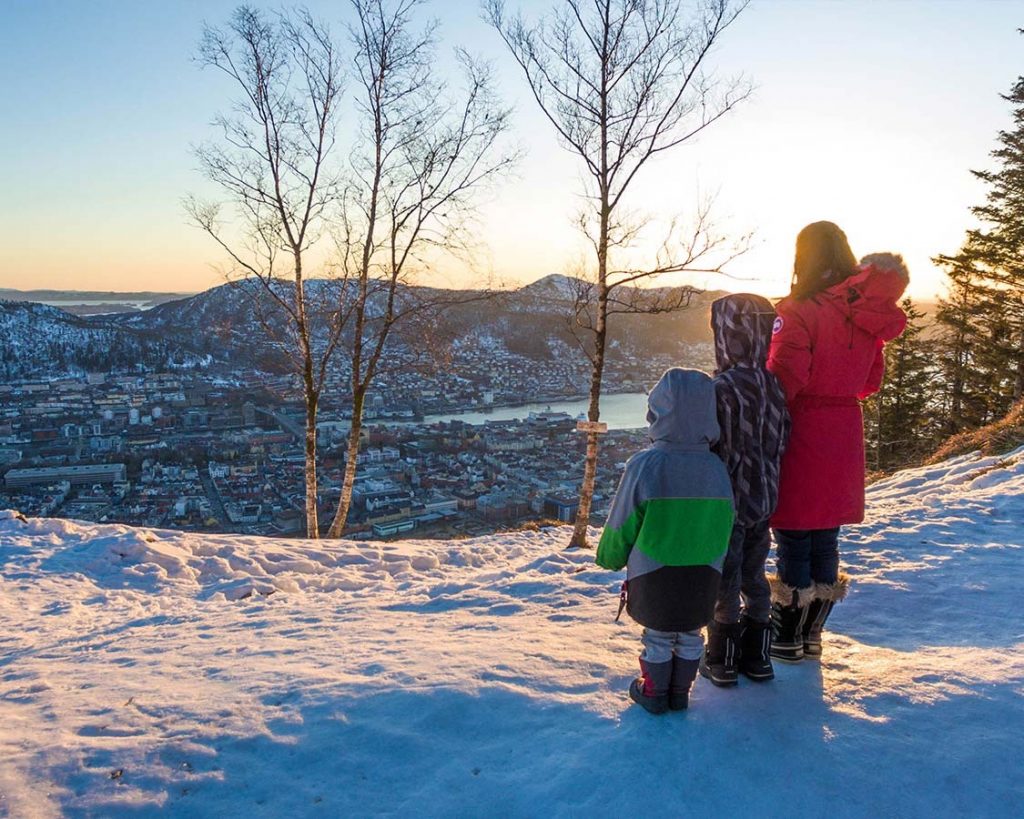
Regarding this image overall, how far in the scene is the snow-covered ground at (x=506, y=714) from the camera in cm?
227

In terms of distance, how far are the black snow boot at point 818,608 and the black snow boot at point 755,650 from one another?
38 centimetres

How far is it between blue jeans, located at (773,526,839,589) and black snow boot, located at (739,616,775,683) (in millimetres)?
308

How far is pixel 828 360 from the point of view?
9.44 ft

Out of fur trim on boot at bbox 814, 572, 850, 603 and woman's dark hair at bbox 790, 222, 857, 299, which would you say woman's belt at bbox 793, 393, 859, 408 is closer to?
woman's dark hair at bbox 790, 222, 857, 299

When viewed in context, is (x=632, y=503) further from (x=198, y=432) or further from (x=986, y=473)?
(x=198, y=432)

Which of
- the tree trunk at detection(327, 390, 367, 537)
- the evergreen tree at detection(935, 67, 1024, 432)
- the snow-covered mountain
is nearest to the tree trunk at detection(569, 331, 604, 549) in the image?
the tree trunk at detection(327, 390, 367, 537)

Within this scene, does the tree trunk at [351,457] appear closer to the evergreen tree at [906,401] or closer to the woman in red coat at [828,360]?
the woman in red coat at [828,360]

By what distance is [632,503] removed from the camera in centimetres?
251

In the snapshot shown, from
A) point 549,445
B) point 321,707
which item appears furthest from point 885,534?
point 549,445

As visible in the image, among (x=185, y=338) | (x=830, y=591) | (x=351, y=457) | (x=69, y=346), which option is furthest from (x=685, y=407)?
(x=69, y=346)

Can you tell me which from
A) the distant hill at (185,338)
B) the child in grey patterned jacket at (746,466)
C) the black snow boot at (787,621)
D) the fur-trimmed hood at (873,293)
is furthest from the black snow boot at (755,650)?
the distant hill at (185,338)

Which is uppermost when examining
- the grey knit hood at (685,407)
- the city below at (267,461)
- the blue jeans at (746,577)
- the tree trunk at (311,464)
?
the grey knit hood at (685,407)

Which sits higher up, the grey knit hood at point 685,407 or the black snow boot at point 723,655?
the grey knit hood at point 685,407

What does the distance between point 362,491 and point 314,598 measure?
11945mm
